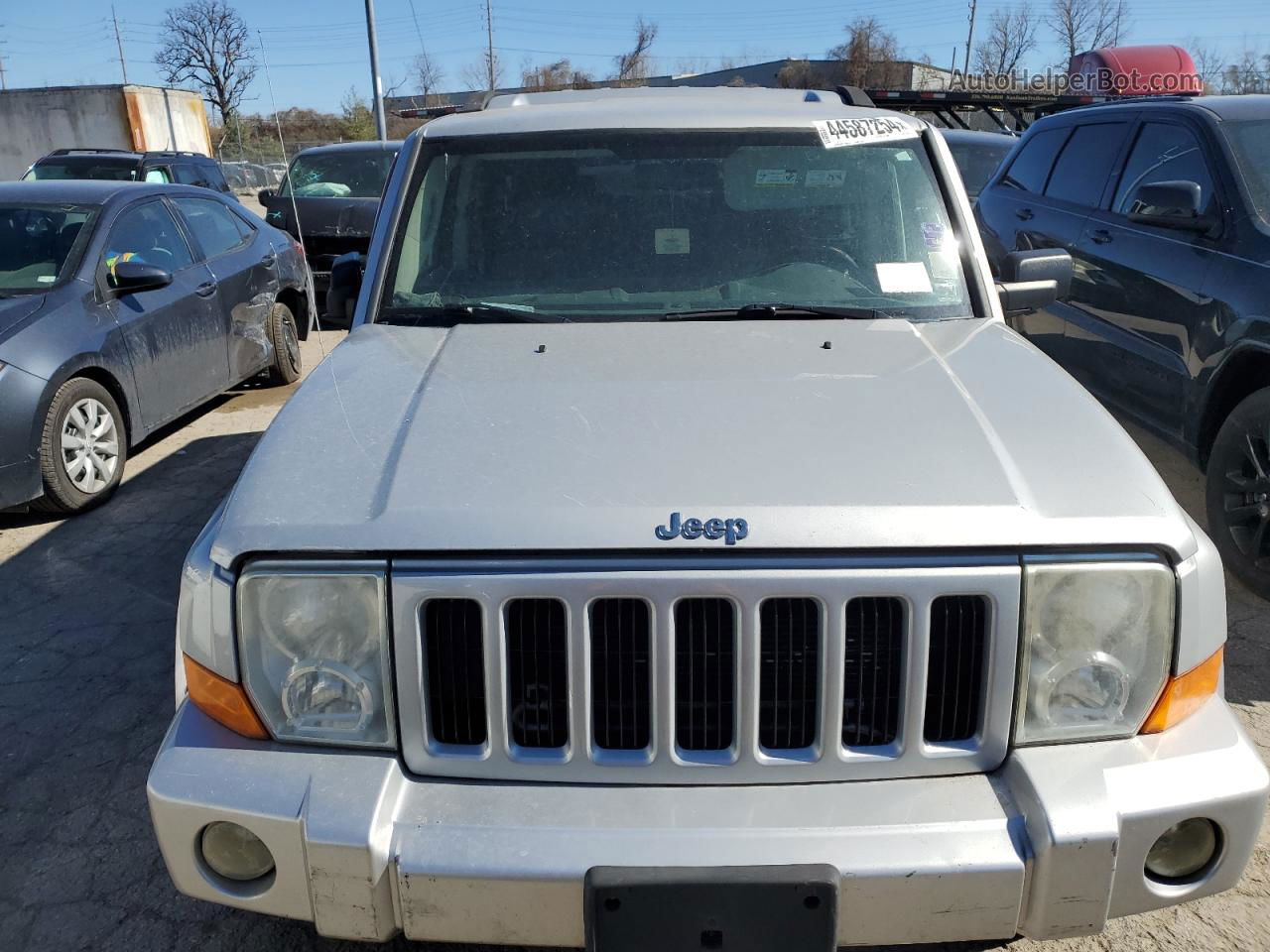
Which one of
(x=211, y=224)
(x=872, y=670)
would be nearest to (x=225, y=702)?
(x=872, y=670)

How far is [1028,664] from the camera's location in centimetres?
192

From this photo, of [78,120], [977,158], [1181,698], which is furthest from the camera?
[78,120]

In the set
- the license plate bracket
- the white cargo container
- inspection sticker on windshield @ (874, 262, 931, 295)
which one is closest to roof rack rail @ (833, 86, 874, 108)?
inspection sticker on windshield @ (874, 262, 931, 295)

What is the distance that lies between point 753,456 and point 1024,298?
1777 millimetres

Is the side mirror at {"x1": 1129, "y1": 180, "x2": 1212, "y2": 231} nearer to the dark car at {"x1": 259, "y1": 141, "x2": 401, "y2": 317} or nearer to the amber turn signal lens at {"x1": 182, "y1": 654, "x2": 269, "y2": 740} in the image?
the amber turn signal lens at {"x1": 182, "y1": 654, "x2": 269, "y2": 740}

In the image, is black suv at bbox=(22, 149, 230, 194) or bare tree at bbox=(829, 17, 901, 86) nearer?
black suv at bbox=(22, 149, 230, 194)

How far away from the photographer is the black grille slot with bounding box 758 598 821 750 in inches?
74.3

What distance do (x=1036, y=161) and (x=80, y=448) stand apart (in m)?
6.06

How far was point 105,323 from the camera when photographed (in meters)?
5.68

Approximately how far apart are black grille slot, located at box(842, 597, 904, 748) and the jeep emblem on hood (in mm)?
247

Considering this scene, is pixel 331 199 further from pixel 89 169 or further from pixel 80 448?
pixel 80 448

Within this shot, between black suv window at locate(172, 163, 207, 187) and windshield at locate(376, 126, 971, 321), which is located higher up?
windshield at locate(376, 126, 971, 321)

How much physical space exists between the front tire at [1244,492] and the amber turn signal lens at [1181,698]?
2.61 meters

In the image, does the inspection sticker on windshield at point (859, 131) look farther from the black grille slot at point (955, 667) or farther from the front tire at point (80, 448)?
the front tire at point (80, 448)
